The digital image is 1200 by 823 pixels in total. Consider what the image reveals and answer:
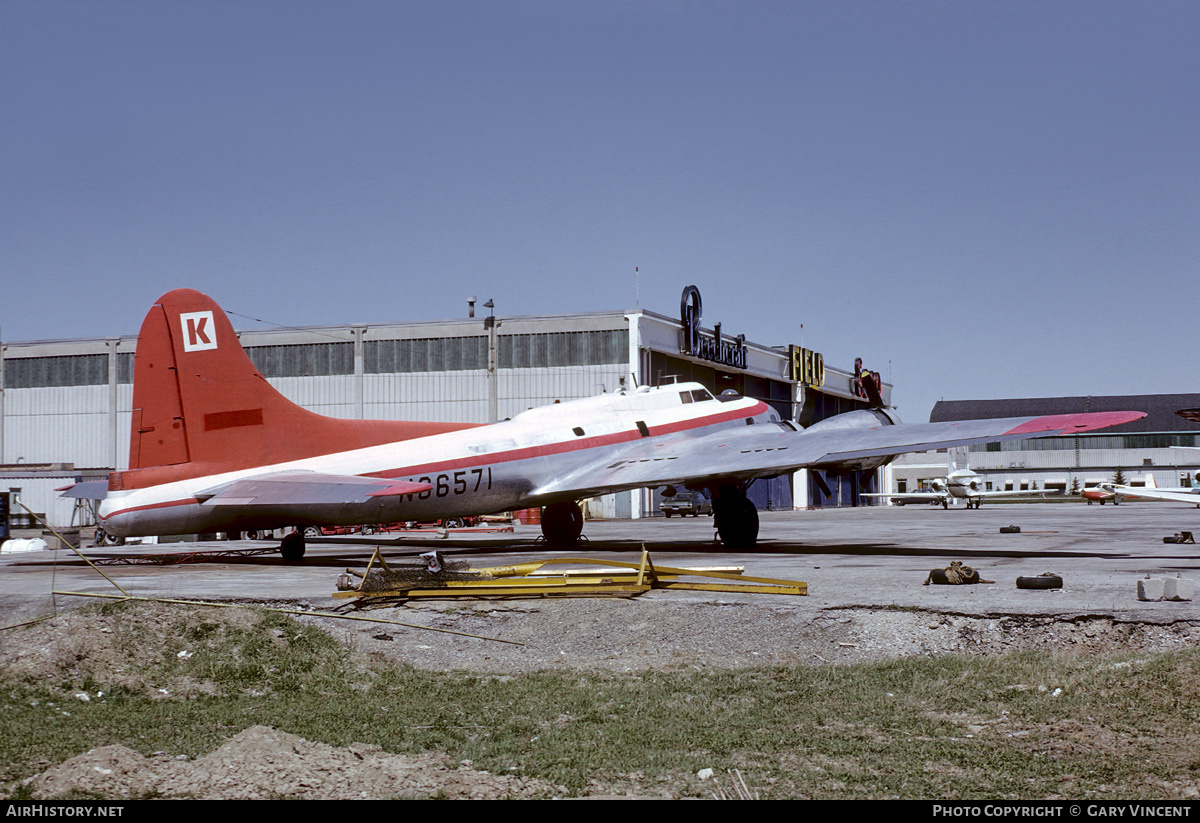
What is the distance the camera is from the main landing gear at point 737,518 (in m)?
Answer: 25.8

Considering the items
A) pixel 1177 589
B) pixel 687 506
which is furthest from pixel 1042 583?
pixel 687 506

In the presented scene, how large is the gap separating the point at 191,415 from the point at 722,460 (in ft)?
39.7

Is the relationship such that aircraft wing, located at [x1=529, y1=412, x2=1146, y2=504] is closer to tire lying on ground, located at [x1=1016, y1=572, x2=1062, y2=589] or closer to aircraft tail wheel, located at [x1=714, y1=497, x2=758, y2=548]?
aircraft tail wheel, located at [x1=714, y1=497, x2=758, y2=548]

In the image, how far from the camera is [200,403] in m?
20.9

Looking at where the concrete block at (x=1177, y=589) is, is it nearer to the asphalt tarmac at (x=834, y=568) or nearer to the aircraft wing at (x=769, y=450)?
the asphalt tarmac at (x=834, y=568)

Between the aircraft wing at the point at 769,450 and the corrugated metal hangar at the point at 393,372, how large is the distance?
32065 millimetres

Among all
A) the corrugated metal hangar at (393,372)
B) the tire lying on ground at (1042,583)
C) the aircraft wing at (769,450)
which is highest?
the corrugated metal hangar at (393,372)

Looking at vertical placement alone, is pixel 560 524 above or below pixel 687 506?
above

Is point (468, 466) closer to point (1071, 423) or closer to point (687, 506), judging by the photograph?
point (1071, 423)

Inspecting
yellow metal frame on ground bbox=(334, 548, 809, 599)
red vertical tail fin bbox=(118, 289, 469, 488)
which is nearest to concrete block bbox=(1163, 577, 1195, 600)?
yellow metal frame on ground bbox=(334, 548, 809, 599)

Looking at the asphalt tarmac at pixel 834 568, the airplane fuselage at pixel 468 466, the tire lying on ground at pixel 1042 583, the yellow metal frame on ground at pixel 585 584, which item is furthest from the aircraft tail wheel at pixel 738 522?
the tire lying on ground at pixel 1042 583

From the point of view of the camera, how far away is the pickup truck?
207 ft

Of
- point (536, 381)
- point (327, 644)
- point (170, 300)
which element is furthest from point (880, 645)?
point (536, 381)

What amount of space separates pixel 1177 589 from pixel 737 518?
13.3m
